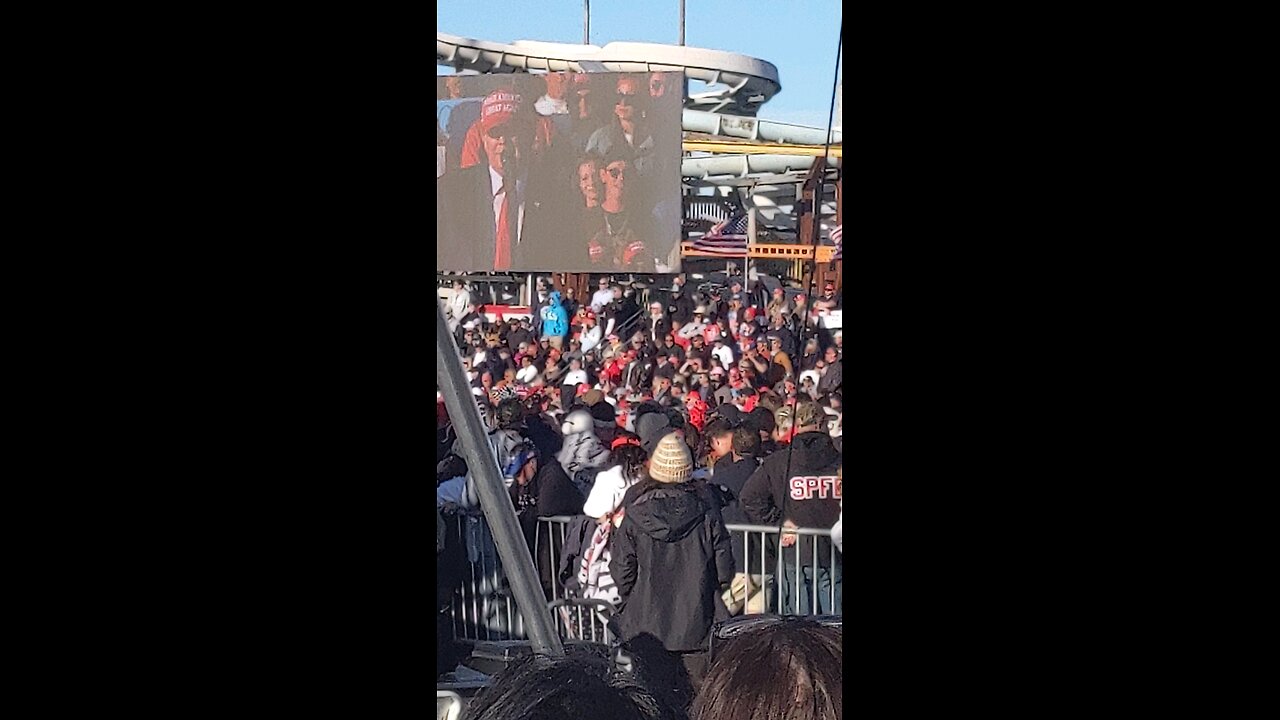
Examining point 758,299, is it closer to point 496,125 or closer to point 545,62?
point 545,62

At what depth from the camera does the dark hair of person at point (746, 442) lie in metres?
3.57

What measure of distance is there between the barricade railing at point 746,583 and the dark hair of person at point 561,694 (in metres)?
1.25

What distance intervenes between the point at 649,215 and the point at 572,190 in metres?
0.37

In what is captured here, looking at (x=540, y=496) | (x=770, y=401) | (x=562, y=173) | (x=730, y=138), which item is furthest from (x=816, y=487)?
(x=730, y=138)

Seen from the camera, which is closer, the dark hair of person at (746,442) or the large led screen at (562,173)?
the dark hair of person at (746,442)

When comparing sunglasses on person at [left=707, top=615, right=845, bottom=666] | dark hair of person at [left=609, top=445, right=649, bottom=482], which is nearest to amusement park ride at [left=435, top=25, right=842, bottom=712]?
dark hair of person at [left=609, top=445, right=649, bottom=482]

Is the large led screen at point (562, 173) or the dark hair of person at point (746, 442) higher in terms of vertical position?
the large led screen at point (562, 173)

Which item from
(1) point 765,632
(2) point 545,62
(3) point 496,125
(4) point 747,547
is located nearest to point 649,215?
(3) point 496,125

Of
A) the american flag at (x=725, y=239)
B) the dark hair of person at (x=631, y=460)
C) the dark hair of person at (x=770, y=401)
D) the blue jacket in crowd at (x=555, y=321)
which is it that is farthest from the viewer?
the american flag at (x=725, y=239)

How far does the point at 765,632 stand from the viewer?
7.04ft

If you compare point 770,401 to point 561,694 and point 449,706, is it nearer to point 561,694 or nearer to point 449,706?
point 449,706

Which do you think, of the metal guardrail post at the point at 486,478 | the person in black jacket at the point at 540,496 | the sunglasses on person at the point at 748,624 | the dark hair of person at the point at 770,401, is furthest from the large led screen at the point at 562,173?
the metal guardrail post at the point at 486,478

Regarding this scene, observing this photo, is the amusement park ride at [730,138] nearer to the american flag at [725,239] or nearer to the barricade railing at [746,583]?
the american flag at [725,239]

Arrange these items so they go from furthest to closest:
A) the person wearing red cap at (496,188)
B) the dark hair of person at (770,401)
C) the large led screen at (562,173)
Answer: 1. the person wearing red cap at (496,188)
2. the large led screen at (562,173)
3. the dark hair of person at (770,401)
